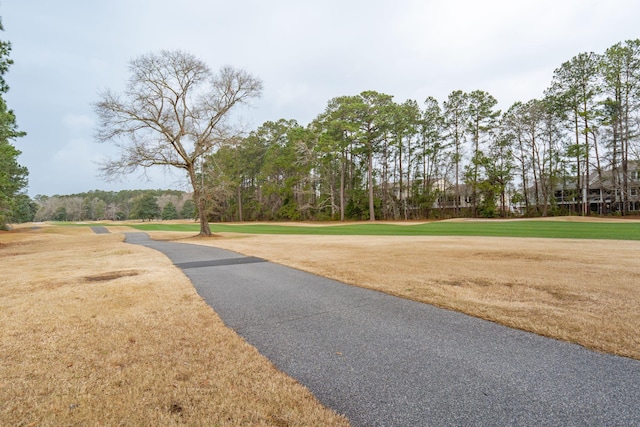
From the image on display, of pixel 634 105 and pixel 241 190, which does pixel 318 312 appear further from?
pixel 241 190

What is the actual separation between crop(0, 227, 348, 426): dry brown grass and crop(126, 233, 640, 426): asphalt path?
30 centimetres

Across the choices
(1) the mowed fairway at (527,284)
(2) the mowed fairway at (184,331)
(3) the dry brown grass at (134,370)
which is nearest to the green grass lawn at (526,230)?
(1) the mowed fairway at (527,284)

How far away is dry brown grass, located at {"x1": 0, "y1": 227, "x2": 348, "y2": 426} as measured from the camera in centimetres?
215

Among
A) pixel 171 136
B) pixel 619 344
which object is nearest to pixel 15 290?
pixel 619 344

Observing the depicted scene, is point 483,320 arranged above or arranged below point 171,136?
below

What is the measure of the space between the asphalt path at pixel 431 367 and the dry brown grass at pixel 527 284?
17.0 inches

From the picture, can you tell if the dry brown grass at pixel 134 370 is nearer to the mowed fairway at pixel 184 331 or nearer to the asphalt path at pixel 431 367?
the mowed fairway at pixel 184 331

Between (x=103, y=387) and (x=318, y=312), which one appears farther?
(x=318, y=312)

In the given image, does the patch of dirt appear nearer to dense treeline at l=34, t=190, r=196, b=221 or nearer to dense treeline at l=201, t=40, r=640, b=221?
dense treeline at l=201, t=40, r=640, b=221

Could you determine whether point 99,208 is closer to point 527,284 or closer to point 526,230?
point 526,230

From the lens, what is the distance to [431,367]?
2.78m

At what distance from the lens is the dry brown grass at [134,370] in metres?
2.15

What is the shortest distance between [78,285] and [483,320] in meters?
7.63

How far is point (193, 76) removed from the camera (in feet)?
66.5
